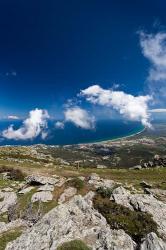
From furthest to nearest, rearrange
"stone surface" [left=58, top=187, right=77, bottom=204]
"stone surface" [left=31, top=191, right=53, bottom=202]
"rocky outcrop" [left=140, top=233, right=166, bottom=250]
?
"stone surface" [left=58, top=187, right=77, bottom=204] < "stone surface" [left=31, top=191, right=53, bottom=202] < "rocky outcrop" [left=140, top=233, right=166, bottom=250]

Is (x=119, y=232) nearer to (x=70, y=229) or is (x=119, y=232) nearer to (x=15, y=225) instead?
(x=70, y=229)

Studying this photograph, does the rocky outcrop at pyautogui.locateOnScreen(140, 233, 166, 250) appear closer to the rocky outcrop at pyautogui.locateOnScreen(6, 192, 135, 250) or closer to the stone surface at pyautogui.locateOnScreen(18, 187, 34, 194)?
the rocky outcrop at pyautogui.locateOnScreen(6, 192, 135, 250)

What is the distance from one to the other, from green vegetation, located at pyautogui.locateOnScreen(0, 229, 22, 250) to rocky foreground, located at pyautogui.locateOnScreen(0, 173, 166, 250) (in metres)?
0.09

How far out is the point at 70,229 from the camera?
23.3m

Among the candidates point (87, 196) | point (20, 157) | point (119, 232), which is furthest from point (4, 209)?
point (20, 157)

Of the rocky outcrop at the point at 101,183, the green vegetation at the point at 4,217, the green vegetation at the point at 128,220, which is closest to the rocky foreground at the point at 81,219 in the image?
the green vegetation at the point at 128,220

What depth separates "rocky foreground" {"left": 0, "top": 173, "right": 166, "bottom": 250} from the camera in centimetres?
2126

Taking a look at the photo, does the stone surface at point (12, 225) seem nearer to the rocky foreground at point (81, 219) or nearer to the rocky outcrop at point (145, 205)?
the rocky foreground at point (81, 219)

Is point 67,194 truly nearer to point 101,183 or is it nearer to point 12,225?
point 101,183

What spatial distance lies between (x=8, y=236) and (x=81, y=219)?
696 centimetres

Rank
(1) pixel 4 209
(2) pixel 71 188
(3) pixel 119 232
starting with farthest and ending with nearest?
(2) pixel 71 188
(1) pixel 4 209
(3) pixel 119 232

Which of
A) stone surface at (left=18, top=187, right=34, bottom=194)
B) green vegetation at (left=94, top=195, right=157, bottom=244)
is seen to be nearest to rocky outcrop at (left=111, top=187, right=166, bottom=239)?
green vegetation at (left=94, top=195, right=157, bottom=244)

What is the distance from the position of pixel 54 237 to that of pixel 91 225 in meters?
4.47

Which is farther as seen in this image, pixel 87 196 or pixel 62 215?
pixel 87 196
